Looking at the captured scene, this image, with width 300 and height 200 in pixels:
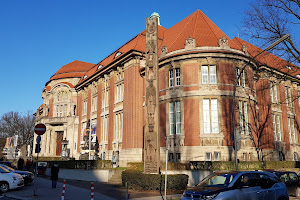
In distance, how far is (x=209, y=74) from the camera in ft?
84.9

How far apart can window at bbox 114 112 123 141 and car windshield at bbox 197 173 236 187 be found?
2390 cm

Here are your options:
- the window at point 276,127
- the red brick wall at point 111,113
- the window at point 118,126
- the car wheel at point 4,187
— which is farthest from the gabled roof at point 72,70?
the car wheel at point 4,187

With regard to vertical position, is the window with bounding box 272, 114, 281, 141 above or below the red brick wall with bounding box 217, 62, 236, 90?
below

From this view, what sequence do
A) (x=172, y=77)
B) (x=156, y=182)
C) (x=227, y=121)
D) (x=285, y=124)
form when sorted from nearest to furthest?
(x=156, y=182) < (x=227, y=121) < (x=172, y=77) < (x=285, y=124)

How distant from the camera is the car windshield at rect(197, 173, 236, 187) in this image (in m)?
8.12

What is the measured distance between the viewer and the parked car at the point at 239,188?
746cm

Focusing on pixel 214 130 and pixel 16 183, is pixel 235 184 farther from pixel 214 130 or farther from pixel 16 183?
pixel 214 130

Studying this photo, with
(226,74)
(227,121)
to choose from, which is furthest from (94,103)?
(227,121)

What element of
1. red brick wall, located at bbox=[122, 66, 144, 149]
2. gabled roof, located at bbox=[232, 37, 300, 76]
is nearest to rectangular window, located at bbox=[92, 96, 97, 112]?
red brick wall, located at bbox=[122, 66, 144, 149]

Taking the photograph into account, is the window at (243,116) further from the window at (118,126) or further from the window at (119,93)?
the window at (119,93)

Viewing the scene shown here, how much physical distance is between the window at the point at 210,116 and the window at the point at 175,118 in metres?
2.57

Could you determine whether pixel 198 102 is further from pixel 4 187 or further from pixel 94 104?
pixel 94 104

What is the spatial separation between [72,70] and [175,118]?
3281cm

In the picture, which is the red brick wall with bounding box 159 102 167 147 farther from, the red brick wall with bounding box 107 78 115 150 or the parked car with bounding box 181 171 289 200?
the parked car with bounding box 181 171 289 200
